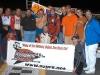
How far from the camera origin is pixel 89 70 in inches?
259

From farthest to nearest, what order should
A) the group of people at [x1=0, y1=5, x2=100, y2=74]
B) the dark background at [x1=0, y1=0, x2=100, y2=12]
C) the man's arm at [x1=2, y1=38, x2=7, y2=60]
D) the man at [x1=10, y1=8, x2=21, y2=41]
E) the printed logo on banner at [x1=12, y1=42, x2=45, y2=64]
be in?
→ the dark background at [x1=0, y1=0, x2=100, y2=12]
the man at [x1=10, y1=8, x2=21, y2=41]
the man's arm at [x1=2, y1=38, x2=7, y2=60]
the printed logo on banner at [x1=12, y1=42, x2=45, y2=64]
the group of people at [x1=0, y1=5, x2=100, y2=74]

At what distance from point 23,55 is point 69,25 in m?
1.70

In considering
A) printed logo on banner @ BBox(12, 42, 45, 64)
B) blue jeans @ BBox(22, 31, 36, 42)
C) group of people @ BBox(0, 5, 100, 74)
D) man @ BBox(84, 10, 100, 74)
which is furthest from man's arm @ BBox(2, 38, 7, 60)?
man @ BBox(84, 10, 100, 74)

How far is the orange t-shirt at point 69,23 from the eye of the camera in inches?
287

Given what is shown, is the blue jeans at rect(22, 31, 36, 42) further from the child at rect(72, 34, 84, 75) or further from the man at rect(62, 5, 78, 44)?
the child at rect(72, 34, 84, 75)

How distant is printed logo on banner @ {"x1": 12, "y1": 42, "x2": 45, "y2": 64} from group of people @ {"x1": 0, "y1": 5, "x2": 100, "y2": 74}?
448 millimetres

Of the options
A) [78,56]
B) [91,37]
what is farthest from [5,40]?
[91,37]

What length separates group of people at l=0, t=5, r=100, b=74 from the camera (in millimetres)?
6430

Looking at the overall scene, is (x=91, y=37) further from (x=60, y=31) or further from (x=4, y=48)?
(x=4, y=48)

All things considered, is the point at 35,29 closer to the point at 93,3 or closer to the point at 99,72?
the point at 99,72

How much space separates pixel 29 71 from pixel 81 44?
5.60 ft

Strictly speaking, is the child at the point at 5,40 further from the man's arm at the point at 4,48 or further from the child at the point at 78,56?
the child at the point at 78,56

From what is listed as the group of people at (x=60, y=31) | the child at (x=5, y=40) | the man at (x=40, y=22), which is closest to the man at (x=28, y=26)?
the group of people at (x=60, y=31)

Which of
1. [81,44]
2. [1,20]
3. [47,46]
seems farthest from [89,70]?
[1,20]
